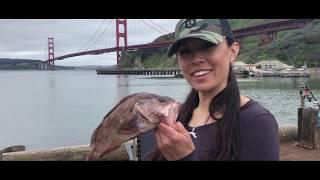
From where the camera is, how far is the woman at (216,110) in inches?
43.4

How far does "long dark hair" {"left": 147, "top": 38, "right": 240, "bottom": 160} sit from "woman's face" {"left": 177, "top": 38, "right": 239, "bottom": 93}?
0.04m

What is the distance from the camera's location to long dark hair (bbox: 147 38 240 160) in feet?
3.75

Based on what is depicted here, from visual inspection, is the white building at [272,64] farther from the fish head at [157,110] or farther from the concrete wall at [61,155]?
the fish head at [157,110]

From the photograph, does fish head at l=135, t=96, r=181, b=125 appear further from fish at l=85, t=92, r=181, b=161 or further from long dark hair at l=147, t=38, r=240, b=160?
long dark hair at l=147, t=38, r=240, b=160

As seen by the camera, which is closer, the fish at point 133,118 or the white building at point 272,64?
the fish at point 133,118

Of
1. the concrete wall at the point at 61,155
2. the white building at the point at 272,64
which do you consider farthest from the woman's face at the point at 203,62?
the white building at the point at 272,64

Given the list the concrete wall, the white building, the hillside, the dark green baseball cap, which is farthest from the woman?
the white building

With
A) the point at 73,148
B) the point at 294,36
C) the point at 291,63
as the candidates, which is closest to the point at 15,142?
the point at 73,148

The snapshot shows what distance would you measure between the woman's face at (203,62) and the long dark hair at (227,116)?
4cm

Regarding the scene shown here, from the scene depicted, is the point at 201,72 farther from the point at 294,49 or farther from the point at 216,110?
the point at 294,49

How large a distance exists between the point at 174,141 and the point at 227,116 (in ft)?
0.75

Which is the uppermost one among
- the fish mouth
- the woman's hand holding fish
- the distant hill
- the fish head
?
the distant hill

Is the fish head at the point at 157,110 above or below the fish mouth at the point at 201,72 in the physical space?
below

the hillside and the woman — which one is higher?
the hillside
